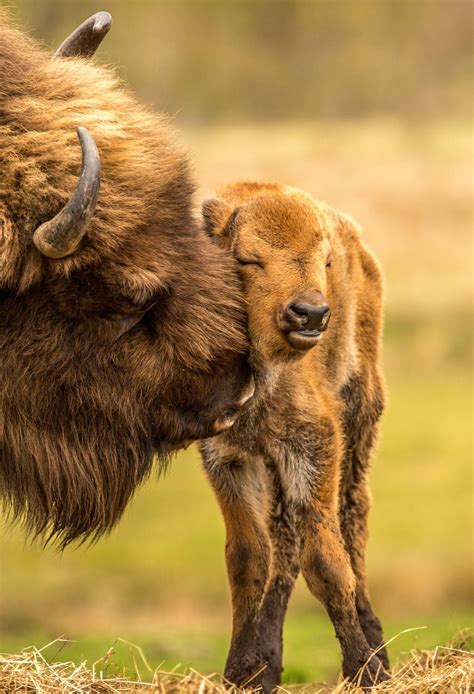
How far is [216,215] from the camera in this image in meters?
5.77

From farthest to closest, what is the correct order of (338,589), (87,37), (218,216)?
(87,37), (338,589), (218,216)

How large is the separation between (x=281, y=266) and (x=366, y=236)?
81.4 feet

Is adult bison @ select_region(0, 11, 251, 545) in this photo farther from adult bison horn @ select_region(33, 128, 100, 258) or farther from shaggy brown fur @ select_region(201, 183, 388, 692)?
shaggy brown fur @ select_region(201, 183, 388, 692)

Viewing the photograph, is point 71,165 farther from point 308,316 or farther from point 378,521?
point 378,521

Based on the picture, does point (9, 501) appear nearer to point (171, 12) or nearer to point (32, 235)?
point (32, 235)

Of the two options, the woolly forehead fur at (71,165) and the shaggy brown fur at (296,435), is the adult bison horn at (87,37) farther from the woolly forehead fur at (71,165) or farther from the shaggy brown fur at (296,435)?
the shaggy brown fur at (296,435)

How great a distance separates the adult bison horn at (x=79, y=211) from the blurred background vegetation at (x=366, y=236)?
1.02 m

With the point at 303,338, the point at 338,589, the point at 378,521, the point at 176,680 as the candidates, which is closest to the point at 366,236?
the point at 378,521

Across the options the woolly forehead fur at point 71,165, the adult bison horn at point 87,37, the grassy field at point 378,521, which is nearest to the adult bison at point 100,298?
the woolly forehead fur at point 71,165

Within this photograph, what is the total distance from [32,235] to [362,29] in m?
58.8

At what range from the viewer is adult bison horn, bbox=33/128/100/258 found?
194 inches

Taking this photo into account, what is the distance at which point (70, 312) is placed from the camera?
5355 mm

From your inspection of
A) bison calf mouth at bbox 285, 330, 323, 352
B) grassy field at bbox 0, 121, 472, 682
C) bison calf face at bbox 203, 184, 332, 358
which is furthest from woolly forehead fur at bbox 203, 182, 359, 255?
grassy field at bbox 0, 121, 472, 682

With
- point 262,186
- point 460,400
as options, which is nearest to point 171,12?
point 460,400
